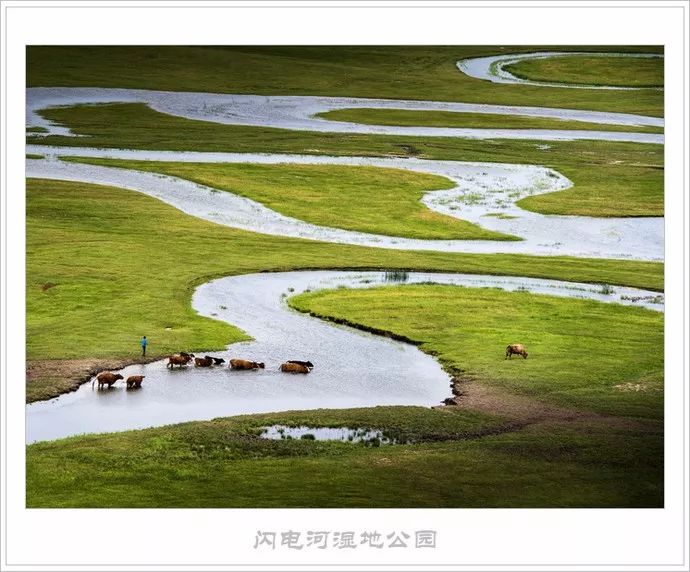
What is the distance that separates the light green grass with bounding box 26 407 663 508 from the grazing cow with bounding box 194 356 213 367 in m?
7.85

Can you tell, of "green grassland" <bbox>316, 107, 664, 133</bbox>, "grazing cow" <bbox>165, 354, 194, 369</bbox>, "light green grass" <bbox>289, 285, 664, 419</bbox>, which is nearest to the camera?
"light green grass" <bbox>289, 285, 664, 419</bbox>

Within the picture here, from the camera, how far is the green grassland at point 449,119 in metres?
130

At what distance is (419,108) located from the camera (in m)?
138

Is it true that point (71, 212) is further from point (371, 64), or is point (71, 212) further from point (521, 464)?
point (371, 64)

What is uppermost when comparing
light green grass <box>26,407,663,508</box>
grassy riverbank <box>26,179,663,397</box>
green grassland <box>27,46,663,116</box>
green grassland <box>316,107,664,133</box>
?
green grassland <box>27,46,663,116</box>

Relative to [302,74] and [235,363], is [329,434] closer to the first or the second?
[235,363]

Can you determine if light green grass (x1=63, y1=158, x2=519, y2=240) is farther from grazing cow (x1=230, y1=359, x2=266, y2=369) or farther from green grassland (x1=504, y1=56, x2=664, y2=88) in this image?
green grassland (x1=504, y1=56, x2=664, y2=88)

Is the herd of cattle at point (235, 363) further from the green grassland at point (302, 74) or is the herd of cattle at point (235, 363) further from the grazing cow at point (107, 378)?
the green grassland at point (302, 74)

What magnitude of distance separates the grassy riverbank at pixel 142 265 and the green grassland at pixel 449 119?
47.9 metres

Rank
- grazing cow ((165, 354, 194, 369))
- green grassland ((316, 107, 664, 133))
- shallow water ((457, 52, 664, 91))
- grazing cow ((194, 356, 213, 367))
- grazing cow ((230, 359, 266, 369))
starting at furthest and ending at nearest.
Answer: shallow water ((457, 52, 664, 91))
green grassland ((316, 107, 664, 133))
grazing cow ((194, 356, 213, 367))
grazing cow ((165, 354, 194, 369))
grazing cow ((230, 359, 266, 369))

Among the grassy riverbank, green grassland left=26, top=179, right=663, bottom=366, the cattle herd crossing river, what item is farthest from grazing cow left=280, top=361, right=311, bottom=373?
the grassy riverbank

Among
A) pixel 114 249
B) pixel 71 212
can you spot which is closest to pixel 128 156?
pixel 71 212

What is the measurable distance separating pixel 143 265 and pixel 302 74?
67607 millimetres

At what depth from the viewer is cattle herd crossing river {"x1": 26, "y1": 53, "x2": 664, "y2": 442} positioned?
1761 inches
